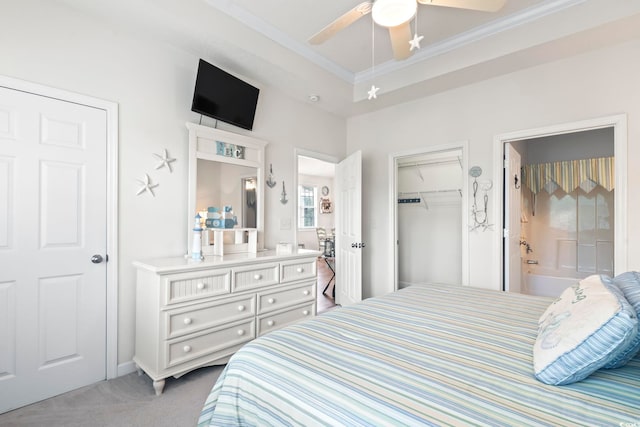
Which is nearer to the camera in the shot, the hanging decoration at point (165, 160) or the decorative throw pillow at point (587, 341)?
the decorative throw pillow at point (587, 341)

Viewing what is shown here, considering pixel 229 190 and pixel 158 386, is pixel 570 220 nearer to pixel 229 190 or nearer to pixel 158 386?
pixel 229 190

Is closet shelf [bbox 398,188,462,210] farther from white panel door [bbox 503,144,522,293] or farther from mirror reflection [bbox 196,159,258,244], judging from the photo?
mirror reflection [bbox 196,159,258,244]

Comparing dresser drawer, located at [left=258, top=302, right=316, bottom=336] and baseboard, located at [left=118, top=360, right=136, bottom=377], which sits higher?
dresser drawer, located at [left=258, top=302, right=316, bottom=336]

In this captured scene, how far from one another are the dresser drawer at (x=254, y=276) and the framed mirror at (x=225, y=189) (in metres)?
Answer: 0.34

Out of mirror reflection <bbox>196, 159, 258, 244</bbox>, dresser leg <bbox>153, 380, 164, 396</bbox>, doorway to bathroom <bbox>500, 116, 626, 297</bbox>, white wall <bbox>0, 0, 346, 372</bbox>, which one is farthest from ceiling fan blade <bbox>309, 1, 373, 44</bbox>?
doorway to bathroom <bbox>500, 116, 626, 297</bbox>

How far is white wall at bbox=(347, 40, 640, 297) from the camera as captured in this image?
2.60 meters

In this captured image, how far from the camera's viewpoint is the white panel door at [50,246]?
1.94 meters

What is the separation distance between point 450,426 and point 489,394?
20 cm

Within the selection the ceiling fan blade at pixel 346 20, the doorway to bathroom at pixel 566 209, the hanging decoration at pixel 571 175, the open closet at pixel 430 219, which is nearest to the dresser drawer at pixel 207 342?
the ceiling fan blade at pixel 346 20

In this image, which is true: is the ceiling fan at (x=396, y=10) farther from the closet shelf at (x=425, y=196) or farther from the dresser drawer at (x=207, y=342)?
the closet shelf at (x=425, y=196)

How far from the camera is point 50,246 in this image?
6.84 ft

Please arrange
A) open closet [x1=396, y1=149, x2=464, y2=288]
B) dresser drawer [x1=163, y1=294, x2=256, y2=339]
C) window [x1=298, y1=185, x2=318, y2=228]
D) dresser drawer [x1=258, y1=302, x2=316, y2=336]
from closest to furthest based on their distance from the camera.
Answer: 1. dresser drawer [x1=163, y1=294, x2=256, y2=339]
2. dresser drawer [x1=258, y1=302, x2=316, y2=336]
3. open closet [x1=396, y1=149, x2=464, y2=288]
4. window [x1=298, y1=185, x2=318, y2=228]

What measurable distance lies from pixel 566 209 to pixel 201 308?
5.21m

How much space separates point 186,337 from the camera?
2.21 meters
